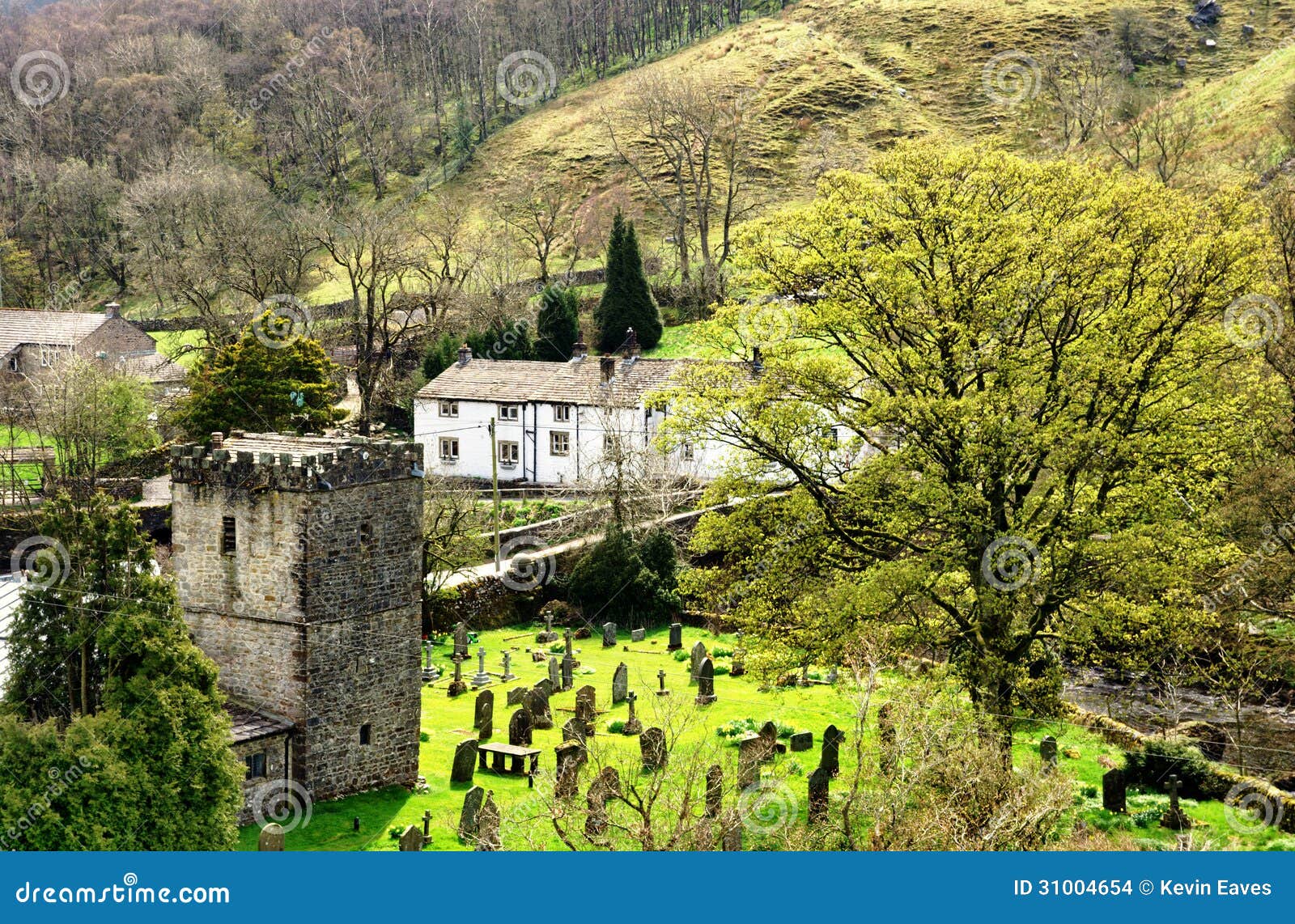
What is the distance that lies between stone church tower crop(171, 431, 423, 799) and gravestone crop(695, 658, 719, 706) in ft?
33.0

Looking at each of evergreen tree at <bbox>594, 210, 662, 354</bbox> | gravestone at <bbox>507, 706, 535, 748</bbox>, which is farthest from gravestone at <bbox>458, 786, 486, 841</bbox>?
evergreen tree at <bbox>594, 210, 662, 354</bbox>

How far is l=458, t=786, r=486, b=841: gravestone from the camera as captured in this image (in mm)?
26141

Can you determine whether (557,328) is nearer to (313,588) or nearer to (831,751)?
(831,751)

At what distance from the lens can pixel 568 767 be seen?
2916 cm

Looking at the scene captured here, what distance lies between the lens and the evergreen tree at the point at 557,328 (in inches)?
2847

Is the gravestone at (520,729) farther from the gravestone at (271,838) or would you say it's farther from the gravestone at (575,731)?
the gravestone at (271,838)

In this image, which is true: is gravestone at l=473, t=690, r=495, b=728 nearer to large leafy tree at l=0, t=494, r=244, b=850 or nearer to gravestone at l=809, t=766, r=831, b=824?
gravestone at l=809, t=766, r=831, b=824

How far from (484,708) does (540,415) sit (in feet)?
98.0

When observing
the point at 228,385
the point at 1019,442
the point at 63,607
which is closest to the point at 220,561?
the point at 63,607

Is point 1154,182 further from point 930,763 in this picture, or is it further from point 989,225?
point 930,763

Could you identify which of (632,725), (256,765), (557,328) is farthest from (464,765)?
(557,328)

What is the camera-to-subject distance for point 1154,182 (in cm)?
3266

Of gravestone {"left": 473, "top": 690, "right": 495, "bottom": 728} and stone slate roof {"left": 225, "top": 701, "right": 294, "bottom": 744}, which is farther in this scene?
gravestone {"left": 473, "top": 690, "right": 495, "bottom": 728}

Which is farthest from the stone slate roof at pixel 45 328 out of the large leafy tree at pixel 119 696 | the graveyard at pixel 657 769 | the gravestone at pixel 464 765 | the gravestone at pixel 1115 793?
the gravestone at pixel 1115 793
